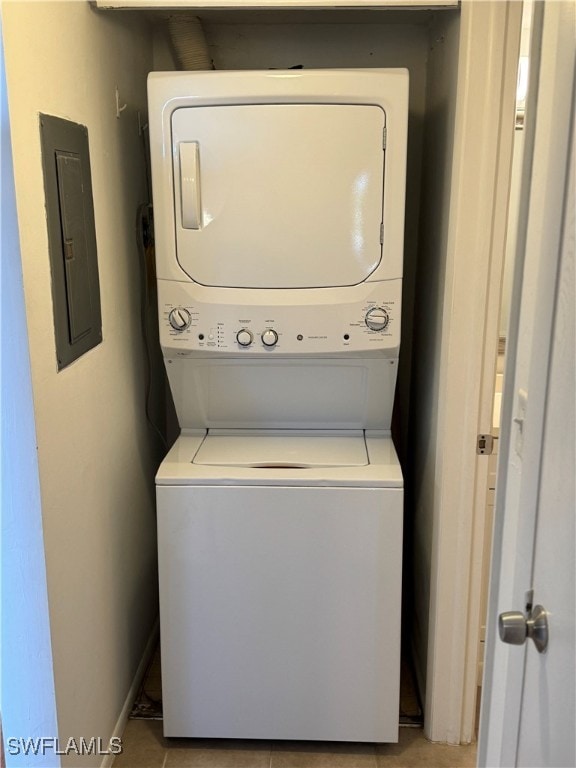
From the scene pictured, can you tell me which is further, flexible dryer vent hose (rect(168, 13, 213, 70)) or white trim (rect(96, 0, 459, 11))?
flexible dryer vent hose (rect(168, 13, 213, 70))

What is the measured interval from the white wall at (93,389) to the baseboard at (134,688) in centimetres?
4

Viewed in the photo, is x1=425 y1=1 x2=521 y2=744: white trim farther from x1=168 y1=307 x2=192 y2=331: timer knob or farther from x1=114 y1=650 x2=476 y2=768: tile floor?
x1=168 y1=307 x2=192 y2=331: timer knob

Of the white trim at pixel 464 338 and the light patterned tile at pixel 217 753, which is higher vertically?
the white trim at pixel 464 338

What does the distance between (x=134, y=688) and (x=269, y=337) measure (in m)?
1.15

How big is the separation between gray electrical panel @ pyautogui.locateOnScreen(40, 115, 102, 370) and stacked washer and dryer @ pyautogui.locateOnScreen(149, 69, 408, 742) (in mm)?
231

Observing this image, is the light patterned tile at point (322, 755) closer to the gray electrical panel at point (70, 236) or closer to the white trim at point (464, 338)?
the white trim at point (464, 338)

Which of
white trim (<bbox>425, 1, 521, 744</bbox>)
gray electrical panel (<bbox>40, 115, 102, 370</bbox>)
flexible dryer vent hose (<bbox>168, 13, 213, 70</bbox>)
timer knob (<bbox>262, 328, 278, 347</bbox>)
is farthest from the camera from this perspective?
flexible dryer vent hose (<bbox>168, 13, 213, 70</bbox>)

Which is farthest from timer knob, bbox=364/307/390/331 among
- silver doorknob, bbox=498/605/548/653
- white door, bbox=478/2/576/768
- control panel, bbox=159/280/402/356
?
silver doorknob, bbox=498/605/548/653

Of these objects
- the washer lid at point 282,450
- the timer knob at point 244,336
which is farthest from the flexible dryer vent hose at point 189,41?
the washer lid at point 282,450

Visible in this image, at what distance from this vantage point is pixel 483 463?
72.1 inches

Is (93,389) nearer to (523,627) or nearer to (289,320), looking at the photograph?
(289,320)

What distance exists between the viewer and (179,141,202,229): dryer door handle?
177 centimetres

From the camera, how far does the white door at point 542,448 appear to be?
2.72 ft

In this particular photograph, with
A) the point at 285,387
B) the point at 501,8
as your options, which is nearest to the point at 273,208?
the point at 285,387
